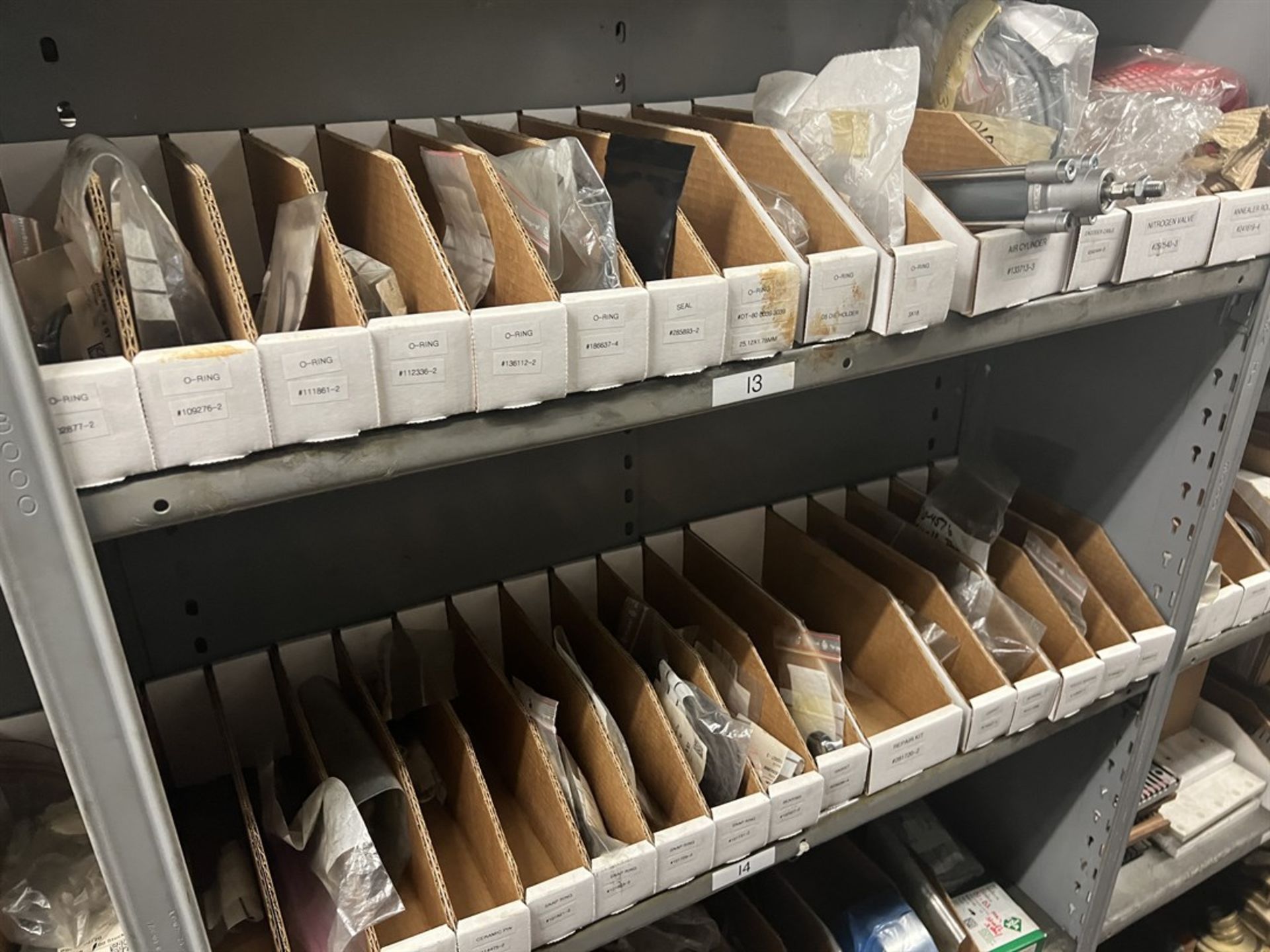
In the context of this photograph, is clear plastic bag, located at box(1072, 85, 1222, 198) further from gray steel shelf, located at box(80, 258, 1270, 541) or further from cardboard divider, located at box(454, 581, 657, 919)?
cardboard divider, located at box(454, 581, 657, 919)

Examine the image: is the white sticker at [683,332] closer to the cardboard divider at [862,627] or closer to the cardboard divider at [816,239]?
the cardboard divider at [816,239]

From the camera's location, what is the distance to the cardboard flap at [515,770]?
0.82 meters

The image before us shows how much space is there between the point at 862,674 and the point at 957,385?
52 cm

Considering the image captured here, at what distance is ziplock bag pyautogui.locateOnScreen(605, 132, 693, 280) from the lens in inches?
29.1

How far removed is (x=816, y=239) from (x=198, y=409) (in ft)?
1.76

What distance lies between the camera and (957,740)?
1.00 meters

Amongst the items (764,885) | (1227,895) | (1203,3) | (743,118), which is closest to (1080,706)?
(764,885)

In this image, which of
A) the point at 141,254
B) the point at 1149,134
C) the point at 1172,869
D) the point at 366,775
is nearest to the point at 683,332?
the point at 141,254

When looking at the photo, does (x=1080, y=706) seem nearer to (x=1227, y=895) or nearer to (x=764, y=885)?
(x=764, y=885)

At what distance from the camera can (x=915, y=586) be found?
44.1 inches

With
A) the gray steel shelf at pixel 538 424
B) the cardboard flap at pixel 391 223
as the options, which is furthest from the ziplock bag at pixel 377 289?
the gray steel shelf at pixel 538 424

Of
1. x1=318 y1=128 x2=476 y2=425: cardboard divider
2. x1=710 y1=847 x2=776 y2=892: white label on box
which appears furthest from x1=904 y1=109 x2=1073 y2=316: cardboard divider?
x1=710 y1=847 x2=776 y2=892: white label on box

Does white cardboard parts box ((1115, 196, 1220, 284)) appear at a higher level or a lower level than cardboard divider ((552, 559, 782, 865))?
higher

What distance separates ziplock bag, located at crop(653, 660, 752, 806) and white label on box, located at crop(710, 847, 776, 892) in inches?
2.3
